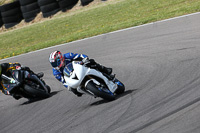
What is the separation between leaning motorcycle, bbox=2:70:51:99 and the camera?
9.02m

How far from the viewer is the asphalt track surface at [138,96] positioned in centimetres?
572

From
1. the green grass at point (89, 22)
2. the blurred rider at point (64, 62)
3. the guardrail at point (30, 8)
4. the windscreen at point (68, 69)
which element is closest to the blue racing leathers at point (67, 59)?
the blurred rider at point (64, 62)

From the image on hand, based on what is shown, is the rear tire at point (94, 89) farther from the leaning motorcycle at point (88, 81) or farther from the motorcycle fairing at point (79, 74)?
the motorcycle fairing at point (79, 74)

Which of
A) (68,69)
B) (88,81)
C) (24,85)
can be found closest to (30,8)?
(24,85)

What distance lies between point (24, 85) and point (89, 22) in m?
11.4

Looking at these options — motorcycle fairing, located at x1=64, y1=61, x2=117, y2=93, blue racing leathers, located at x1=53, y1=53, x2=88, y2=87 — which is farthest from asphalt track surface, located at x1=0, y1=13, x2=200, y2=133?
blue racing leathers, located at x1=53, y1=53, x2=88, y2=87

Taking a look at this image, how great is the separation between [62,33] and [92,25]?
70.4 inches

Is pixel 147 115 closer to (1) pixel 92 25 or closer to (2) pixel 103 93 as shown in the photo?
(2) pixel 103 93

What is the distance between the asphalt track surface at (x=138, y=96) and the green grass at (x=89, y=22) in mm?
2714

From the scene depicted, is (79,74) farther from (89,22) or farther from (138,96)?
(89,22)

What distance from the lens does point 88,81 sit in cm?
703

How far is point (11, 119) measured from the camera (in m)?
8.27

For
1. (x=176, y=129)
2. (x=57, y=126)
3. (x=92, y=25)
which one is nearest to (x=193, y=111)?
(x=176, y=129)

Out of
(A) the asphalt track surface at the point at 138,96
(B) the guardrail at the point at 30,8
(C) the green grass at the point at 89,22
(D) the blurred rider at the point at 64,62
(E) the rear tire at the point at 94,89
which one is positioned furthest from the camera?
(B) the guardrail at the point at 30,8
